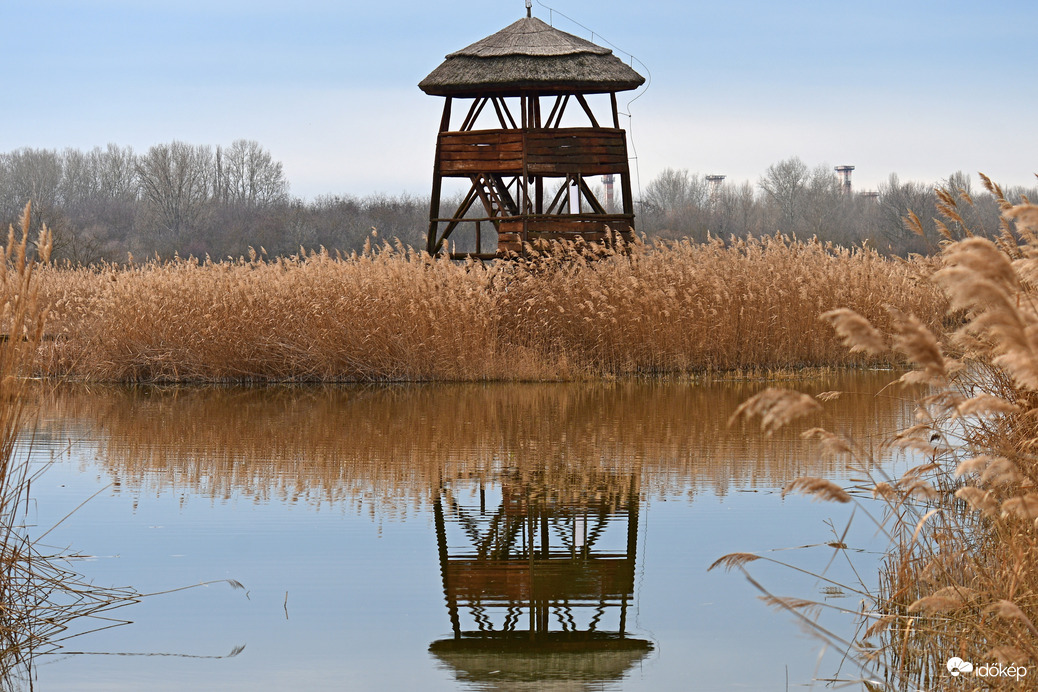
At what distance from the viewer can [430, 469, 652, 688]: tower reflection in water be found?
4215 mm

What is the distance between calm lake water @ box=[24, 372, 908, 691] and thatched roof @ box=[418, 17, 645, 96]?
417 inches

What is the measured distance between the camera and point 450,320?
15.2 meters

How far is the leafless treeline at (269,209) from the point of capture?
61.3m

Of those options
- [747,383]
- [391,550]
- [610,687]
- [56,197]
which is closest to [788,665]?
[610,687]

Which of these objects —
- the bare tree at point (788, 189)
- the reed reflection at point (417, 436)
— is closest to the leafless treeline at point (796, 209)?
the bare tree at point (788, 189)

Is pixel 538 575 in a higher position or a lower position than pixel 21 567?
lower

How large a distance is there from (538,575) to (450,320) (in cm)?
988

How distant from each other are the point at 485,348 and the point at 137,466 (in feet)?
23.4

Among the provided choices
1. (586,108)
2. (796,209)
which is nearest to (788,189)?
(796,209)

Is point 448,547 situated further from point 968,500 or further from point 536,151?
point 536,151

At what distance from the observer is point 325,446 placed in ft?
31.1

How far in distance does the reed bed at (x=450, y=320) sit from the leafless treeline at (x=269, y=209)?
33329 millimetres

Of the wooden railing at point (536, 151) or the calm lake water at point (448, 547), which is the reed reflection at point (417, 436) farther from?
the wooden railing at point (536, 151)

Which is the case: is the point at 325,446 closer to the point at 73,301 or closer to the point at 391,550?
the point at 391,550
